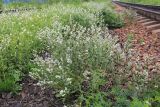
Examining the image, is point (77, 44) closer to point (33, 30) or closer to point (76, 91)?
point (76, 91)

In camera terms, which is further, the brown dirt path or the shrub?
the shrub

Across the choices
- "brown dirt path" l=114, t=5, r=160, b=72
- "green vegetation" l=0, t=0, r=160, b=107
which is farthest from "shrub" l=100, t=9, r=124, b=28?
"green vegetation" l=0, t=0, r=160, b=107

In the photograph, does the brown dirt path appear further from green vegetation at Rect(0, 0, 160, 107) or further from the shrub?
the shrub

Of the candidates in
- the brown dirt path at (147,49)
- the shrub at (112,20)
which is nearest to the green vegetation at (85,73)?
the brown dirt path at (147,49)

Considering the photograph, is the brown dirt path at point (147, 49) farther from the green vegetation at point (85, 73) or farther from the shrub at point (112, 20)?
the shrub at point (112, 20)

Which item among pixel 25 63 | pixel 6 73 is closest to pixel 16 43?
pixel 25 63

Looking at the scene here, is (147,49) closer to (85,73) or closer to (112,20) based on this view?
(85,73)

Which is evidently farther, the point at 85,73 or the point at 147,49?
the point at 147,49

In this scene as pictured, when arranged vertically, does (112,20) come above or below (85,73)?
below

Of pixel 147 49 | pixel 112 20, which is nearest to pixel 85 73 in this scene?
pixel 147 49

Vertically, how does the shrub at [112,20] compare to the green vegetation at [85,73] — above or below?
below

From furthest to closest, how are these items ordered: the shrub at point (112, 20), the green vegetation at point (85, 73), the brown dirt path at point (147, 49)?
1. the shrub at point (112, 20)
2. the brown dirt path at point (147, 49)
3. the green vegetation at point (85, 73)

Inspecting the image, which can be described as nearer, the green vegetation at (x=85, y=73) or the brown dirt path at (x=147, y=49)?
the green vegetation at (x=85, y=73)

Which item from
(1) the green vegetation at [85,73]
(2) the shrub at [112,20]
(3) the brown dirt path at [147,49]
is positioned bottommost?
(2) the shrub at [112,20]
